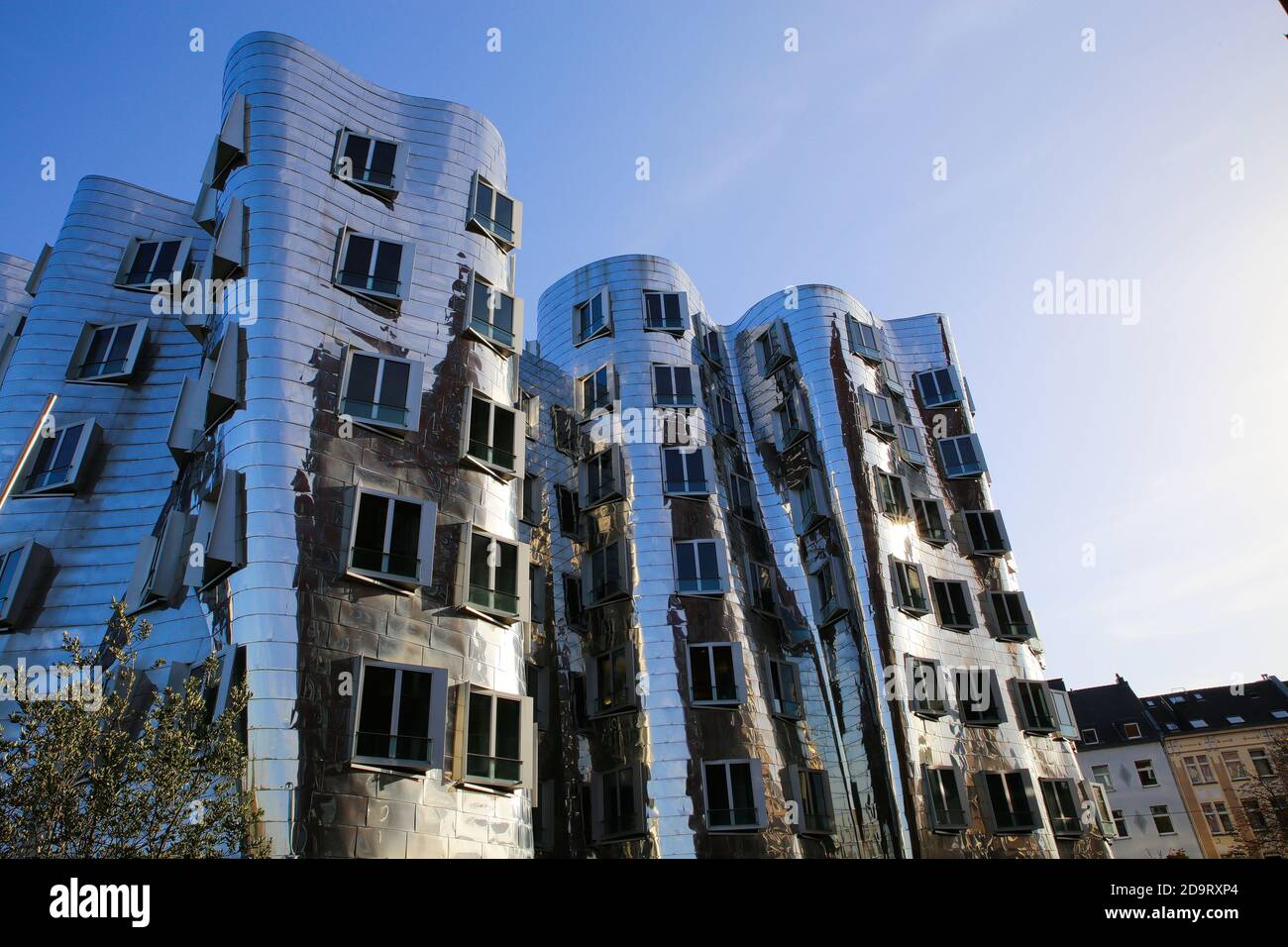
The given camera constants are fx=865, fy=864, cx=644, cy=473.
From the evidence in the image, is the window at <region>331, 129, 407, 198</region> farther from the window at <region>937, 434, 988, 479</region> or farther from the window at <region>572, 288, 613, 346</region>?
the window at <region>937, 434, 988, 479</region>

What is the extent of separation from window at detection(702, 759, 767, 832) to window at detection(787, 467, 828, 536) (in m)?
11.8

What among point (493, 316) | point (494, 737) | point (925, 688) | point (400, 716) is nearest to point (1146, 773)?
point (925, 688)

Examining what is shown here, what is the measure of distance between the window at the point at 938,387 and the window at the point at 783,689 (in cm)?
1857

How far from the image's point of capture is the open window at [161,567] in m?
21.8

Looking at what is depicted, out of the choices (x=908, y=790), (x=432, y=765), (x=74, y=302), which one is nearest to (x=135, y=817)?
(x=432, y=765)

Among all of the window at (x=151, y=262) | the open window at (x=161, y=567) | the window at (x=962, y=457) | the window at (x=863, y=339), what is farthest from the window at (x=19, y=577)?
the window at (x=962, y=457)

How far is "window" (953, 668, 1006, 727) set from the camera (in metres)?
34.9

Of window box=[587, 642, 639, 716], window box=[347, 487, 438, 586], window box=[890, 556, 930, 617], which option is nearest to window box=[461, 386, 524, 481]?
window box=[347, 487, 438, 586]

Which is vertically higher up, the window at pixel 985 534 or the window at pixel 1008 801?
the window at pixel 985 534

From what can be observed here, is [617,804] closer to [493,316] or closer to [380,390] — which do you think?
[380,390]

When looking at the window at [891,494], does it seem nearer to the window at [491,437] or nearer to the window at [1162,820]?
the window at [491,437]

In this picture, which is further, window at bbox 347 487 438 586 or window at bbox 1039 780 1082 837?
window at bbox 1039 780 1082 837

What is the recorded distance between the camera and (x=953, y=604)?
124ft

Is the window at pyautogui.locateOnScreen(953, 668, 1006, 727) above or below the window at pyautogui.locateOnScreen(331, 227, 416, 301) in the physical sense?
below
